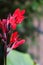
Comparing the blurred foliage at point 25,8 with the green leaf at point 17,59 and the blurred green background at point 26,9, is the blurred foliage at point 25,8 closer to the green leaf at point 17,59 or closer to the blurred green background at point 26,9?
the blurred green background at point 26,9

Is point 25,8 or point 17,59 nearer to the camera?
point 17,59

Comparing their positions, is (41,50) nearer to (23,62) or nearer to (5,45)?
(23,62)

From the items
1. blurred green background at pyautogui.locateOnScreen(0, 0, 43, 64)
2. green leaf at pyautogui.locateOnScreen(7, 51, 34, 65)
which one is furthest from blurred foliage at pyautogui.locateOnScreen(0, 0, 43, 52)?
green leaf at pyautogui.locateOnScreen(7, 51, 34, 65)

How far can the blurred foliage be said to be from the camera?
2543 mm

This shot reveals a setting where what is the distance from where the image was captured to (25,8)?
255cm

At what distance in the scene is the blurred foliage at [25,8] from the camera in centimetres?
254

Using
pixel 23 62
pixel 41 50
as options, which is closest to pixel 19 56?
pixel 23 62

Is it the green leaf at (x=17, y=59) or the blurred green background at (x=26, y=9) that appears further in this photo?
the blurred green background at (x=26, y=9)

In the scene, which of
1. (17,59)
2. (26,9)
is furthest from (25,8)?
(17,59)

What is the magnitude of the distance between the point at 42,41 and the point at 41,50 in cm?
27

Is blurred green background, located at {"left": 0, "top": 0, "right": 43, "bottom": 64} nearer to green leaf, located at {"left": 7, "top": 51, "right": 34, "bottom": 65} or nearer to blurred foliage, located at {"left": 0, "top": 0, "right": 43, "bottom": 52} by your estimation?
blurred foliage, located at {"left": 0, "top": 0, "right": 43, "bottom": 52}

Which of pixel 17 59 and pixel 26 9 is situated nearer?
pixel 17 59

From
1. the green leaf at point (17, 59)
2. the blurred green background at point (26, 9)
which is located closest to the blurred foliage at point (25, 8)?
the blurred green background at point (26, 9)

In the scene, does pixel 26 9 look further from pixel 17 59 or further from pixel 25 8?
pixel 17 59
